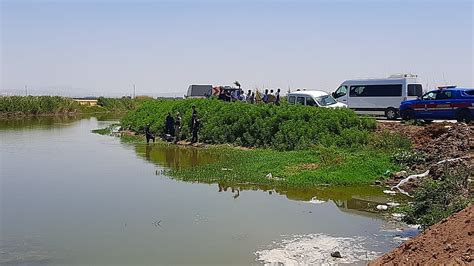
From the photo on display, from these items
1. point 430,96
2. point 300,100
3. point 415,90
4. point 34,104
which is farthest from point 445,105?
point 34,104

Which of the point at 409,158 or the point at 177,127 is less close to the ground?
the point at 177,127

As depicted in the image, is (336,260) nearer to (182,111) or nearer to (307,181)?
(307,181)

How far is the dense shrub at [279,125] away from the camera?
2375 cm

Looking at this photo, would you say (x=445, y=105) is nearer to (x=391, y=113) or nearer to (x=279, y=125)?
(x=391, y=113)

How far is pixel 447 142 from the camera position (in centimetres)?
1883

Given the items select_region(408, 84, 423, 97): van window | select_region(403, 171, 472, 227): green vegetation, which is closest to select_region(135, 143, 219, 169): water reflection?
select_region(403, 171, 472, 227): green vegetation

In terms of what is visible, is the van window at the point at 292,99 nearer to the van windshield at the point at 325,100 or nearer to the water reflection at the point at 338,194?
the van windshield at the point at 325,100

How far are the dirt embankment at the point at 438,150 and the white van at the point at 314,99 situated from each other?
7.00 metres

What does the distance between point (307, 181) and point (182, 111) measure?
747 inches

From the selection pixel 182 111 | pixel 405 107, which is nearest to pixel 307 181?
pixel 405 107

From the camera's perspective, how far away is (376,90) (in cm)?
2914

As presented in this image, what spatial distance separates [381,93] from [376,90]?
1.12 feet

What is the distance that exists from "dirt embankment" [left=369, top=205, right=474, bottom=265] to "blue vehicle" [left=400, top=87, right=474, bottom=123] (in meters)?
18.2

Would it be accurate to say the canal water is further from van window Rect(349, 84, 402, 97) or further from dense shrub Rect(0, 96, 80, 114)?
dense shrub Rect(0, 96, 80, 114)
